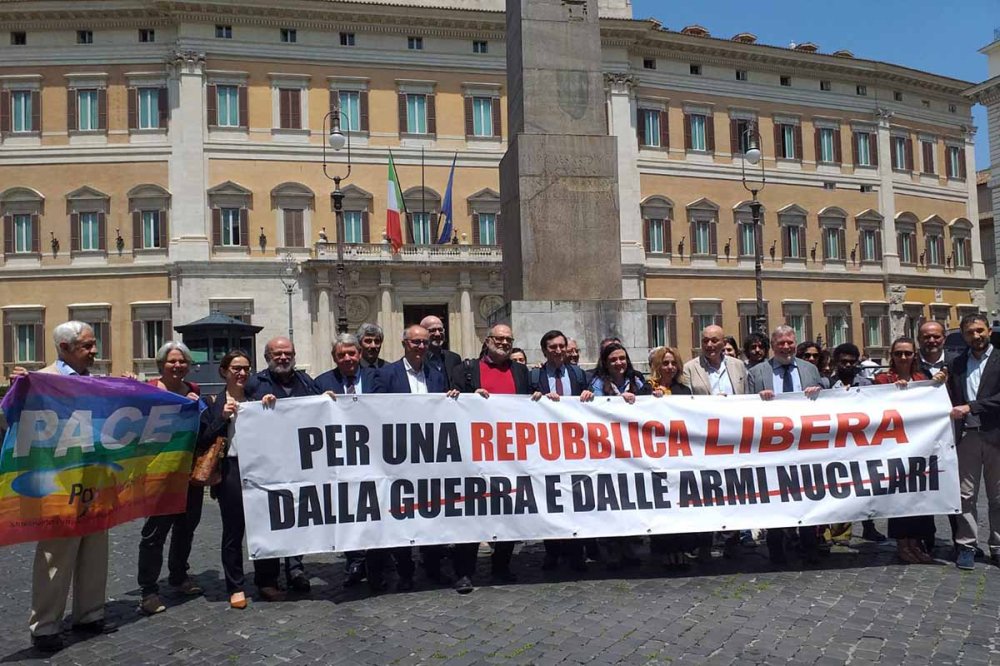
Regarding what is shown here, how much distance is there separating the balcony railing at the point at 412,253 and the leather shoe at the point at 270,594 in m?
26.2

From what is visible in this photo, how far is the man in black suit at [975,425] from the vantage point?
19.0ft

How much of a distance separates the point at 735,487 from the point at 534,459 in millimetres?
1436

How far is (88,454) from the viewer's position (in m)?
4.88

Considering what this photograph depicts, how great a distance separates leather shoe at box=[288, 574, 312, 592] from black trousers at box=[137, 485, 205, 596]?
0.76 meters

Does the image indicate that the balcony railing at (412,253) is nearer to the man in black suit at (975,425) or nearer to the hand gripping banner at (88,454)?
the hand gripping banner at (88,454)

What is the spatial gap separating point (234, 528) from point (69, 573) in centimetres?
98

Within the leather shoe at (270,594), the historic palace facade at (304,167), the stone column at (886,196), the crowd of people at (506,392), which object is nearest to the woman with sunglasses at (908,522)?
the crowd of people at (506,392)

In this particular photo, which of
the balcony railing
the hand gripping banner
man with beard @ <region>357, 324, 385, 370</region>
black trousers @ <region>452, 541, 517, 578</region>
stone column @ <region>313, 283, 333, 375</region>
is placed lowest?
black trousers @ <region>452, 541, 517, 578</region>

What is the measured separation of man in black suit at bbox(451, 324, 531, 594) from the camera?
5727 mm

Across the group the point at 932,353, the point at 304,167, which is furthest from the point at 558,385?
the point at 304,167

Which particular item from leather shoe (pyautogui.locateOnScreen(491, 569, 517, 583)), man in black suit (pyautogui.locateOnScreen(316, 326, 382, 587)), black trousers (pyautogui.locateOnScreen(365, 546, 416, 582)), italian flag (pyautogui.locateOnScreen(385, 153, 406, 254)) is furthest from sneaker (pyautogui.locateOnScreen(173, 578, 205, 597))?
italian flag (pyautogui.locateOnScreen(385, 153, 406, 254))

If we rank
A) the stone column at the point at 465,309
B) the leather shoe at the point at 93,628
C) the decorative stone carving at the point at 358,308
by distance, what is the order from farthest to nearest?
the stone column at the point at 465,309 < the decorative stone carving at the point at 358,308 < the leather shoe at the point at 93,628

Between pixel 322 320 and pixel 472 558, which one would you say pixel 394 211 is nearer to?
pixel 322 320

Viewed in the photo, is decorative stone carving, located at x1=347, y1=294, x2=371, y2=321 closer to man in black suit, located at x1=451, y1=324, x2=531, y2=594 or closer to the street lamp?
the street lamp
